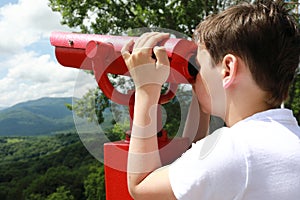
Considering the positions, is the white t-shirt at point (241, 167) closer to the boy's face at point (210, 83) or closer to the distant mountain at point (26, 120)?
the boy's face at point (210, 83)

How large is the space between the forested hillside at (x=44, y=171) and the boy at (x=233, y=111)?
4259 millimetres

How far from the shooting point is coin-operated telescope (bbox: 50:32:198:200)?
0.94 meters

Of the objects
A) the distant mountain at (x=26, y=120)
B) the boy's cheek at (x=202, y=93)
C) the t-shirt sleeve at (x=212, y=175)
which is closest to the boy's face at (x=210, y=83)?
the boy's cheek at (x=202, y=93)

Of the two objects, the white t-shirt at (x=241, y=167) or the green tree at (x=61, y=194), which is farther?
the green tree at (x=61, y=194)

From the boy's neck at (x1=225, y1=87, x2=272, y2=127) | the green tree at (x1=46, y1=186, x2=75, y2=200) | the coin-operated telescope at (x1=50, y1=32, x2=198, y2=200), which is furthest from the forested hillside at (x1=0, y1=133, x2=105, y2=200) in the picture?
the boy's neck at (x1=225, y1=87, x2=272, y2=127)

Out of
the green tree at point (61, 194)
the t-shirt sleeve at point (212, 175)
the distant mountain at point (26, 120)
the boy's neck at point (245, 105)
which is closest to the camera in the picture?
the t-shirt sleeve at point (212, 175)

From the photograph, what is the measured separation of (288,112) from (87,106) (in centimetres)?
42

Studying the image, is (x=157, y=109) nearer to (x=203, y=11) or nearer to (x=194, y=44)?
(x=194, y=44)

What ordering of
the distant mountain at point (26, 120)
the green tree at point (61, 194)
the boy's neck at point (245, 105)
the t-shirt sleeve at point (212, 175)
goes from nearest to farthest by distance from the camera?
the t-shirt sleeve at point (212, 175) → the boy's neck at point (245, 105) → the distant mountain at point (26, 120) → the green tree at point (61, 194)

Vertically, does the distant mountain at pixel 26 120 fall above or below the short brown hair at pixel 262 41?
below

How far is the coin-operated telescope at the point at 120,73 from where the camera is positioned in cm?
94

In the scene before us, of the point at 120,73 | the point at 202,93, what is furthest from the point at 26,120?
the point at 202,93

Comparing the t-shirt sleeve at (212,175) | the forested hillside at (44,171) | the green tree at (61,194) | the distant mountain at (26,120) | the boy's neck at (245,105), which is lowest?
the green tree at (61,194)

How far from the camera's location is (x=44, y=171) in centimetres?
527
